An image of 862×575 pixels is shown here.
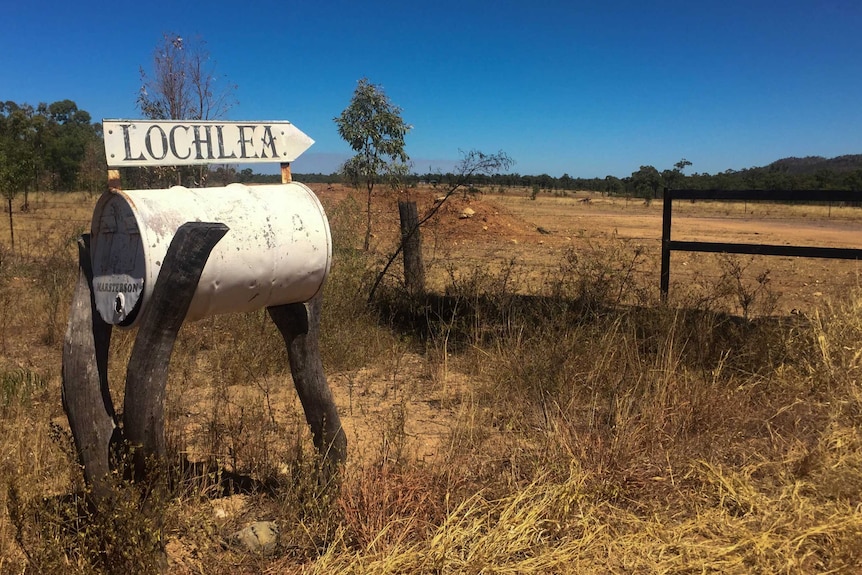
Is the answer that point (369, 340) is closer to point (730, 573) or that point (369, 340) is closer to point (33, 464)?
point (33, 464)

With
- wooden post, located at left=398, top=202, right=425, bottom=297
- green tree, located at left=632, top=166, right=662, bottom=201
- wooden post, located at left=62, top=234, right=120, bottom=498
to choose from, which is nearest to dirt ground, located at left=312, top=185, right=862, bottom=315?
wooden post, located at left=398, top=202, right=425, bottom=297

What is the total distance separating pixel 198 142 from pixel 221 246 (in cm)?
57

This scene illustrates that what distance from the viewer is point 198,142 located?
8.45ft

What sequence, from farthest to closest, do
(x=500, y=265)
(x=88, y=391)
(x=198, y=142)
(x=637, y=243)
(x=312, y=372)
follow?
(x=637, y=243) < (x=500, y=265) < (x=312, y=372) < (x=198, y=142) < (x=88, y=391)

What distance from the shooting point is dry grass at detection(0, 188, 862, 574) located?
8.11ft

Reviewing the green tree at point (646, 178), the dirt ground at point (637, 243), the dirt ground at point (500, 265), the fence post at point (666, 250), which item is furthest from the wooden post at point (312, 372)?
the green tree at point (646, 178)

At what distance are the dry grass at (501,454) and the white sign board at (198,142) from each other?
1.26 m

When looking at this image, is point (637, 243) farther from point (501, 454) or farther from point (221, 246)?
point (221, 246)

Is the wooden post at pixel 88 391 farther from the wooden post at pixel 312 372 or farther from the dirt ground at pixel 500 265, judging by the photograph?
the dirt ground at pixel 500 265

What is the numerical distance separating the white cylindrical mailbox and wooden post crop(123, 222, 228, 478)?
7cm

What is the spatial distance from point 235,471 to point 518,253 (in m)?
12.7

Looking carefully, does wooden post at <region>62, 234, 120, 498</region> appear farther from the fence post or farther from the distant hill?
the distant hill

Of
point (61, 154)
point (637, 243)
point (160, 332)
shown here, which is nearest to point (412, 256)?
point (160, 332)

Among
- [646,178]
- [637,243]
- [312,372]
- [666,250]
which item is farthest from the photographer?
[646,178]
